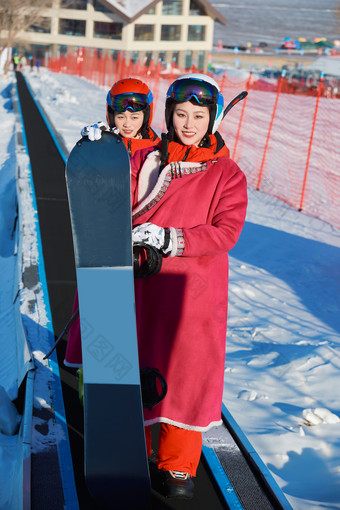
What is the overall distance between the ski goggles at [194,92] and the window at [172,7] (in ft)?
202

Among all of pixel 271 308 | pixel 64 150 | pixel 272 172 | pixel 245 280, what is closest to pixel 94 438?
pixel 271 308

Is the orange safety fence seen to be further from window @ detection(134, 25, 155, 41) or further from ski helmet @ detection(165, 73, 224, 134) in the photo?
window @ detection(134, 25, 155, 41)

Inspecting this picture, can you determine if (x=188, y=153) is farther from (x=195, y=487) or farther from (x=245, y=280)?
(x=245, y=280)

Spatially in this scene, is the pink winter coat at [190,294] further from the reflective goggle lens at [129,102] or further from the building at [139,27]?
the building at [139,27]

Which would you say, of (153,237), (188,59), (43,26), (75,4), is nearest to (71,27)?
(75,4)

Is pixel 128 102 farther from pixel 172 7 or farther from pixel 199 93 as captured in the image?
pixel 172 7

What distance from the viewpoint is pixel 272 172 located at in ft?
45.3

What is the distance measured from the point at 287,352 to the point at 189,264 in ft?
7.82

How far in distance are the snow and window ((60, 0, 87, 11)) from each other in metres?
57.9

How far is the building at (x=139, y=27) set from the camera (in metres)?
59.8

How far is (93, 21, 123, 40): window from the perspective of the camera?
60.9 meters

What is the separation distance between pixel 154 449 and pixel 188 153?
146cm

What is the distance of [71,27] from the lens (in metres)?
63.6

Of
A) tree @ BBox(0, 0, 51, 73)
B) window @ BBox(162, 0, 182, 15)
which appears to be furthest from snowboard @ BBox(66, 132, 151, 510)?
window @ BBox(162, 0, 182, 15)
